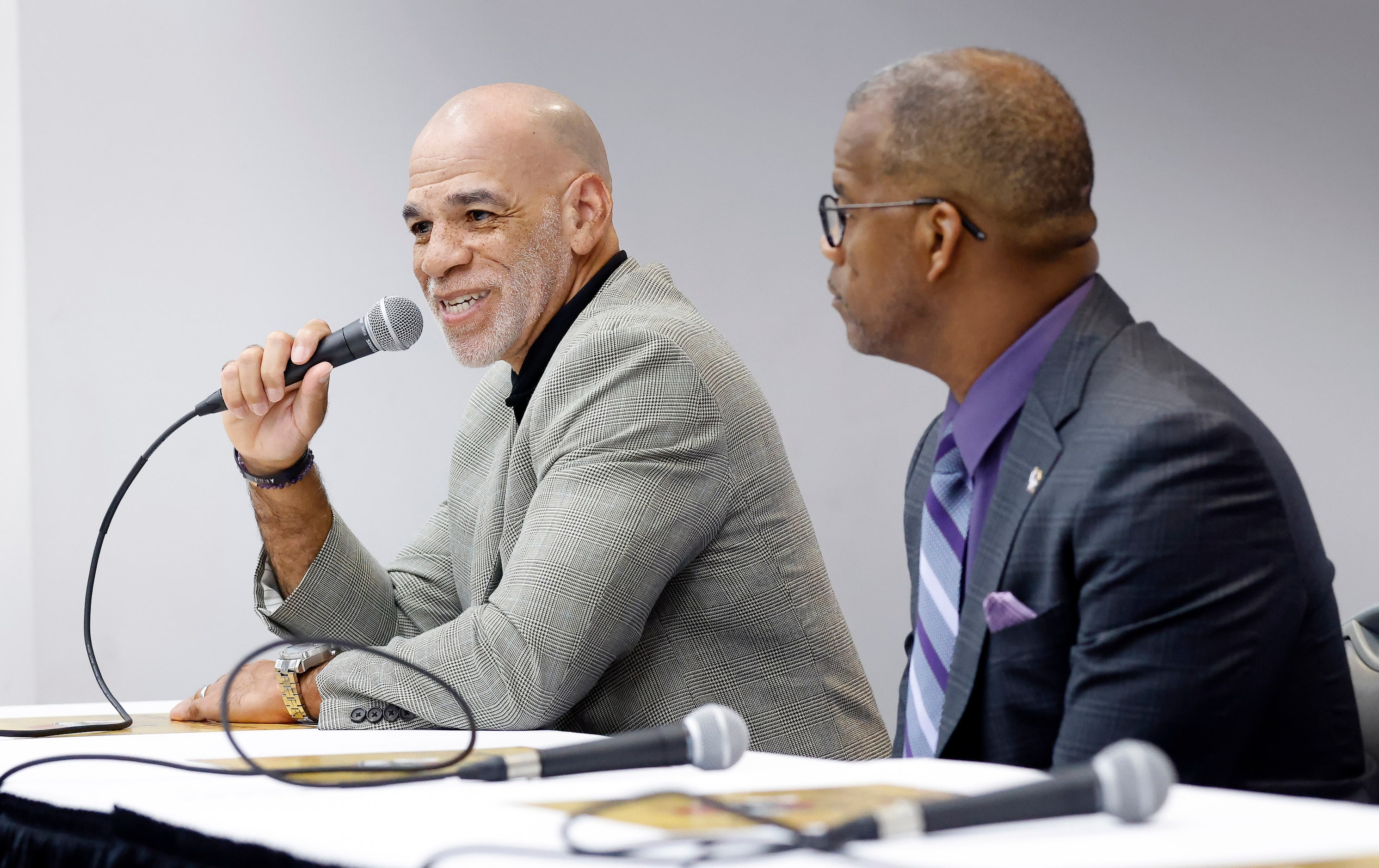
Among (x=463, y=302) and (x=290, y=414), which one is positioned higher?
(x=463, y=302)

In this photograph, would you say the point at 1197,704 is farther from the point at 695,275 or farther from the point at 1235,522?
the point at 695,275

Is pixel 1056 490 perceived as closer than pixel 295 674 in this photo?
Yes

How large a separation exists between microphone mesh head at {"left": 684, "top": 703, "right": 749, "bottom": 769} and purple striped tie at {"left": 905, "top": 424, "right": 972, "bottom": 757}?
349mm

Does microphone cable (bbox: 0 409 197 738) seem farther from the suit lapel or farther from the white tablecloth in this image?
the suit lapel

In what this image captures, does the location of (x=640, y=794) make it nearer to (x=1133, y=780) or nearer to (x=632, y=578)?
(x=1133, y=780)

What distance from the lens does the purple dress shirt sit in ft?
3.90

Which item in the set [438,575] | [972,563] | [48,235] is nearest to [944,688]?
[972,563]

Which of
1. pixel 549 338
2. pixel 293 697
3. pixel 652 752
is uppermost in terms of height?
pixel 549 338

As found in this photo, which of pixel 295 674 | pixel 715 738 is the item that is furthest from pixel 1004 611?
pixel 295 674

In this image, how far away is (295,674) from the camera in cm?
151

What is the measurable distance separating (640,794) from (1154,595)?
0.42 meters

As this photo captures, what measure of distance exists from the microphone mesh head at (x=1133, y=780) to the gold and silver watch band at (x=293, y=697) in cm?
104

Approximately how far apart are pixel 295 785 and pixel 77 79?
8.00 ft

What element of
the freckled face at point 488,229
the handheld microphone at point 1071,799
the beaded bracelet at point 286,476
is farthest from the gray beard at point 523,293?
the handheld microphone at point 1071,799
